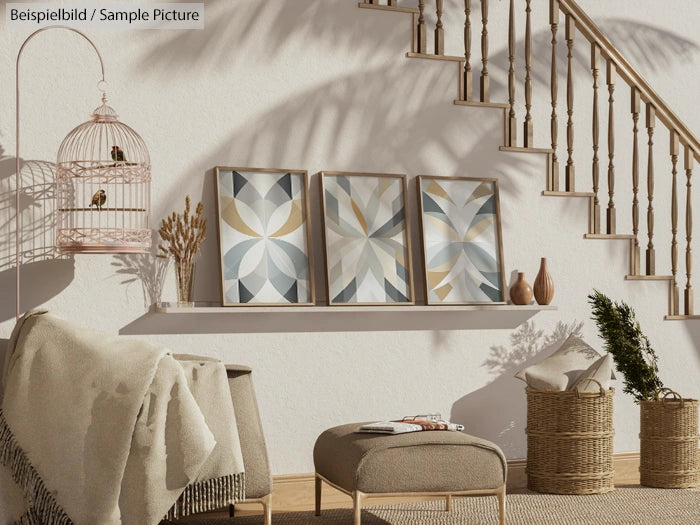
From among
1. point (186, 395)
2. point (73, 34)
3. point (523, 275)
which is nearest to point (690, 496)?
point (523, 275)

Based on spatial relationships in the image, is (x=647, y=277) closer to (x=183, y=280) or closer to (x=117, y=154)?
(x=183, y=280)

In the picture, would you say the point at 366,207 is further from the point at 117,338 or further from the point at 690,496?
the point at 690,496

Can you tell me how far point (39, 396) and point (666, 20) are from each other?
14.0ft

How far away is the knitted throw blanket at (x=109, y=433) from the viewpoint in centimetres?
326

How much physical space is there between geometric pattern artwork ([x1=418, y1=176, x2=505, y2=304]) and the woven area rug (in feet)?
3.29

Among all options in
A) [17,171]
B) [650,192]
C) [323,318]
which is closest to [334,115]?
[323,318]

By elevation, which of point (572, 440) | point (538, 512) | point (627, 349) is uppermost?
point (627, 349)

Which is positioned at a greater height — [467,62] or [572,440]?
[467,62]

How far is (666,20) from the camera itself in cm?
580

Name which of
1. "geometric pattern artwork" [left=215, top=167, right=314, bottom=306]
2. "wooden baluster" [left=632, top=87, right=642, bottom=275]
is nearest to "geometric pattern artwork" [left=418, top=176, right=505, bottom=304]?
"geometric pattern artwork" [left=215, top=167, right=314, bottom=306]

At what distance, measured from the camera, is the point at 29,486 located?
Answer: 3.39 metres

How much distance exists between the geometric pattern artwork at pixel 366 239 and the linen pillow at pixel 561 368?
71cm

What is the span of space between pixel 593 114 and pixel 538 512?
7.01ft

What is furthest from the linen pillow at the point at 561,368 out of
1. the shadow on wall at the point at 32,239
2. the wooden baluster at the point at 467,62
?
the shadow on wall at the point at 32,239
